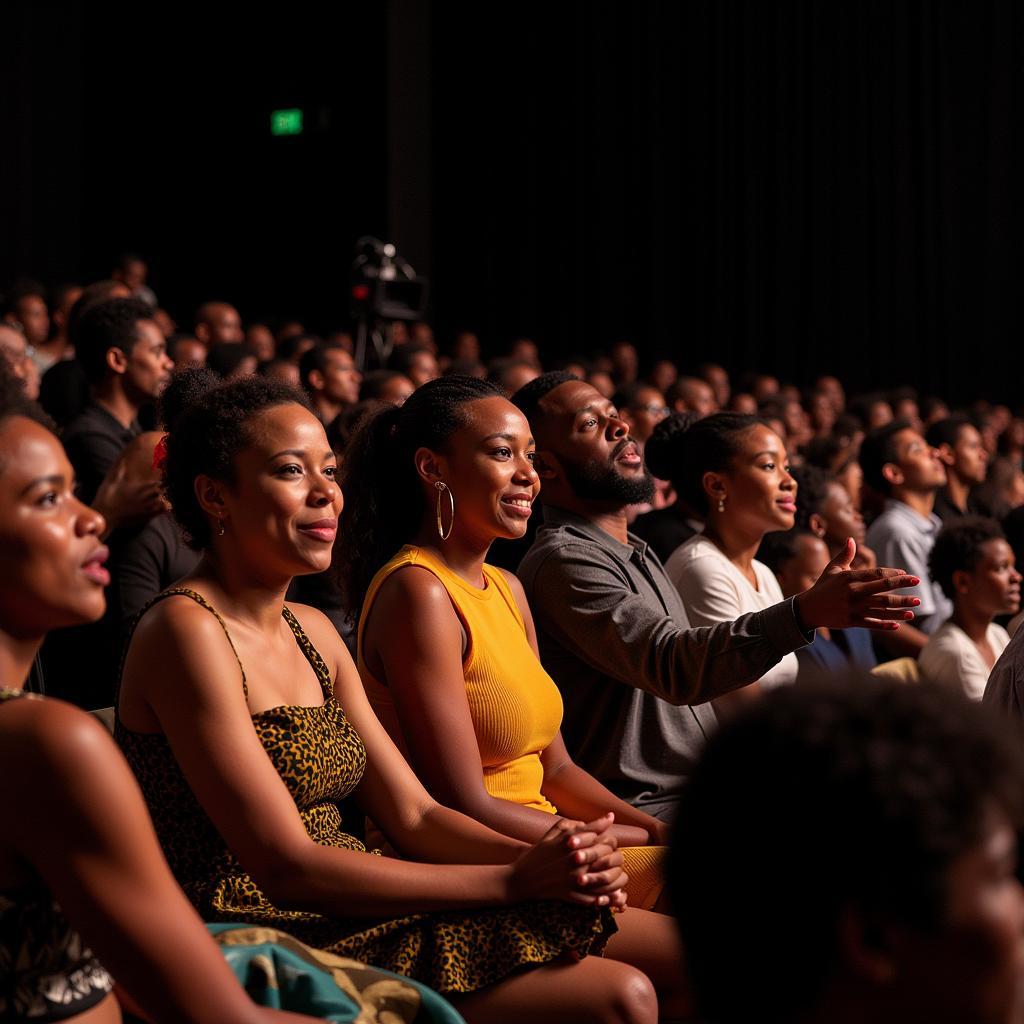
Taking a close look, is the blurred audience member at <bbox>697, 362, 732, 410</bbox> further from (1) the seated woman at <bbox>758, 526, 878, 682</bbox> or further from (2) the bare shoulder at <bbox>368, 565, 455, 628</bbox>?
(2) the bare shoulder at <bbox>368, 565, 455, 628</bbox>

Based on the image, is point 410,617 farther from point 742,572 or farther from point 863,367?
point 863,367

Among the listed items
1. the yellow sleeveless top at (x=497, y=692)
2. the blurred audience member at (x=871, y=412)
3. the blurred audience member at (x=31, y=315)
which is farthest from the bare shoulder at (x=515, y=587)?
the blurred audience member at (x=871, y=412)

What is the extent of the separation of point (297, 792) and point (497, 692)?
0.48 metres

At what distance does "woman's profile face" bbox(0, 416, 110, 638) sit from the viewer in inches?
50.3

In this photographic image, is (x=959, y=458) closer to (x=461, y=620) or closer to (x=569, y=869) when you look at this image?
(x=461, y=620)

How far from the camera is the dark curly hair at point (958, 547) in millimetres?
3848

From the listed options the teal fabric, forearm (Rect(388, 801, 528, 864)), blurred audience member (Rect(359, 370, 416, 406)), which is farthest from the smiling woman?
blurred audience member (Rect(359, 370, 416, 406))

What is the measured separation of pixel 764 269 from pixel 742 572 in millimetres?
8792

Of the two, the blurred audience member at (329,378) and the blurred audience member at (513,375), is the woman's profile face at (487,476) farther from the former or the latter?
the blurred audience member at (329,378)

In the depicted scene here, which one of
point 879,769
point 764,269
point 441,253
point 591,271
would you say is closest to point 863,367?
point 764,269

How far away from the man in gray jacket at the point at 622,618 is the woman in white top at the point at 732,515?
0.86 ft

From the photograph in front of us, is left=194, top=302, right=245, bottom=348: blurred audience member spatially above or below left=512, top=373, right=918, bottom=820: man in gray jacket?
below

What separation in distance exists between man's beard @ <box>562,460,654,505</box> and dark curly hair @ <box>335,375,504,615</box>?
33 centimetres

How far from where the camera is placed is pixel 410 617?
6.81ft
